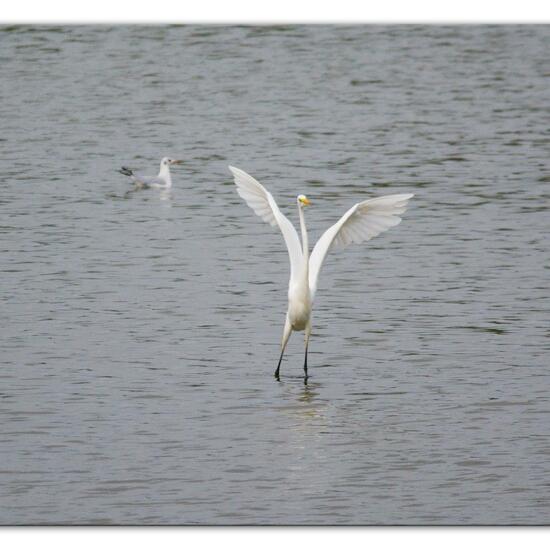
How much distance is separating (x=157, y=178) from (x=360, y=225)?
552 centimetres

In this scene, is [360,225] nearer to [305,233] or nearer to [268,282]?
[305,233]

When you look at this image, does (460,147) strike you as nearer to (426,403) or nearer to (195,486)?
(426,403)

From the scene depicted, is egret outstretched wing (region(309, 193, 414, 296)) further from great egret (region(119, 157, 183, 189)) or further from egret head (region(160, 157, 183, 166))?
egret head (region(160, 157, 183, 166))

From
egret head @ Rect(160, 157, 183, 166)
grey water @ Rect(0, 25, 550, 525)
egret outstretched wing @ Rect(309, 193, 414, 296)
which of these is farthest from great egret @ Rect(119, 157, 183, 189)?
egret outstretched wing @ Rect(309, 193, 414, 296)

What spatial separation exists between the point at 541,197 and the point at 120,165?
3612 mm

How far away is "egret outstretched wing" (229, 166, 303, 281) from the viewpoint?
25.6 ft

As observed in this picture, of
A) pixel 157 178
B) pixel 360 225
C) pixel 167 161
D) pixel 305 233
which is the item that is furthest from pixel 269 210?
pixel 167 161

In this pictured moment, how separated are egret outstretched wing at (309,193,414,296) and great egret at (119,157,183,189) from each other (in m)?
5.37

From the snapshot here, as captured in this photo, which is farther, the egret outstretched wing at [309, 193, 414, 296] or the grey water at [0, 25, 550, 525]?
the egret outstretched wing at [309, 193, 414, 296]

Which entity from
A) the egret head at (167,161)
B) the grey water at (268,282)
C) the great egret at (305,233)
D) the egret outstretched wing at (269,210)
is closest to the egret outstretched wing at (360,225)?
the great egret at (305,233)

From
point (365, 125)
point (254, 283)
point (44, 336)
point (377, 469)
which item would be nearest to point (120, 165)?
point (365, 125)

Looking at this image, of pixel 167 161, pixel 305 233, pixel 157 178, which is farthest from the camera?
pixel 167 161

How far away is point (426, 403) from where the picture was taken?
7.66 metres

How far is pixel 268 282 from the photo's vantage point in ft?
33.3
